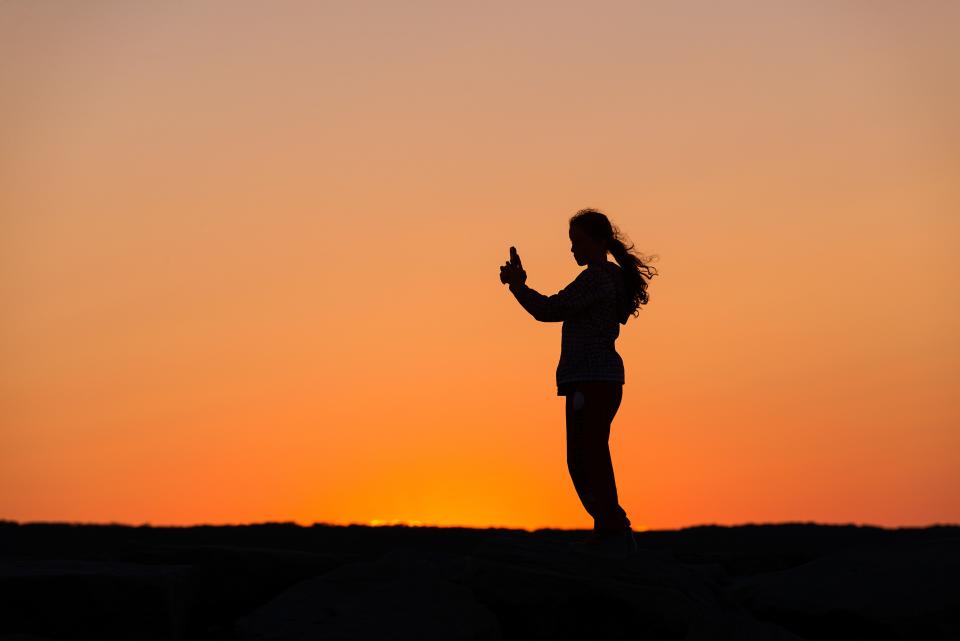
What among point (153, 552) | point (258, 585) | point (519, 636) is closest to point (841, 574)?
point (519, 636)

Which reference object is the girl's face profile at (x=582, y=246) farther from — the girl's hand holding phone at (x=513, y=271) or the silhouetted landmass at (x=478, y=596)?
the silhouetted landmass at (x=478, y=596)

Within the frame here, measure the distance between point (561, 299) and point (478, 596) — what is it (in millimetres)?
2258

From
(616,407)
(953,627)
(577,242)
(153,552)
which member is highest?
(577,242)

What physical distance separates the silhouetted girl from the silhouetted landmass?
1.43 ft

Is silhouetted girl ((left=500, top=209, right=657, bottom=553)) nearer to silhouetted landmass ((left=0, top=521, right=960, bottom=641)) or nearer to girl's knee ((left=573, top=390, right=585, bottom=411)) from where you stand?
girl's knee ((left=573, top=390, right=585, bottom=411))

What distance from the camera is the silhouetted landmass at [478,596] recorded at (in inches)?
350

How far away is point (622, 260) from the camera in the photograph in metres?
9.71

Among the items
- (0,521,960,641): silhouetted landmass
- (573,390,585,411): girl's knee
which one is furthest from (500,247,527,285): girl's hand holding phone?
(0,521,960,641): silhouetted landmass

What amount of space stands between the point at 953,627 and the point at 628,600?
227 centimetres

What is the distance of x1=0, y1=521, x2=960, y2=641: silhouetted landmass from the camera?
8.89m

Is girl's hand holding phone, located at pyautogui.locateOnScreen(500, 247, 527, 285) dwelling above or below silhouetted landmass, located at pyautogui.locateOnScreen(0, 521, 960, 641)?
above

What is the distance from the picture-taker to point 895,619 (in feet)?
29.4

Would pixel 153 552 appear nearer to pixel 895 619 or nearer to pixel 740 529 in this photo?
pixel 895 619

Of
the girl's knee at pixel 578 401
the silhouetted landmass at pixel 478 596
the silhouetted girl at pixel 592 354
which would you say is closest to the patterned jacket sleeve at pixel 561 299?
the silhouetted girl at pixel 592 354
